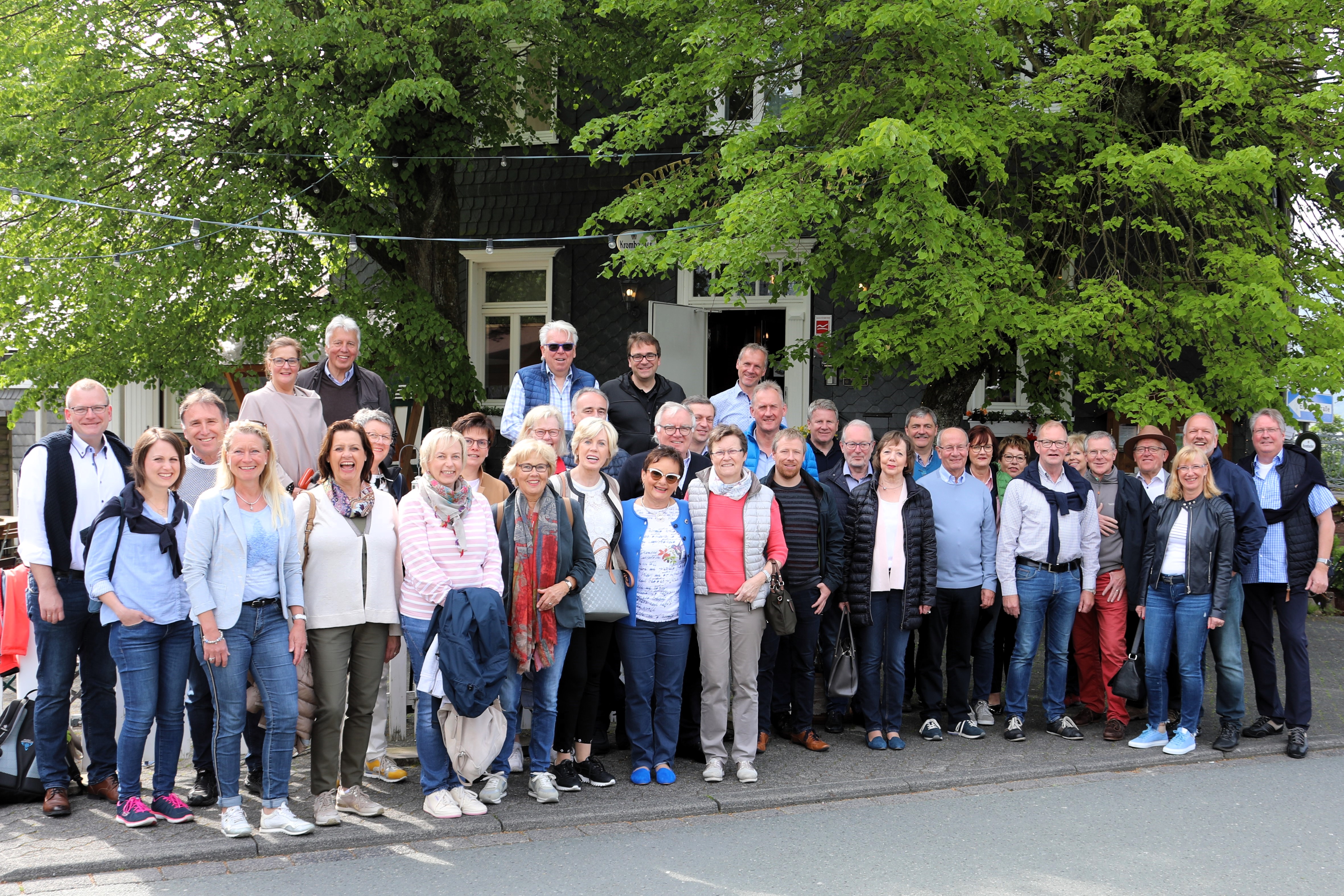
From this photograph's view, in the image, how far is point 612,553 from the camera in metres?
6.03

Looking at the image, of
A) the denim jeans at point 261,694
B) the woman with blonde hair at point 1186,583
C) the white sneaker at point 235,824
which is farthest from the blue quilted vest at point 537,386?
the woman with blonde hair at point 1186,583

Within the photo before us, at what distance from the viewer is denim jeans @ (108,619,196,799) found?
5.20 meters

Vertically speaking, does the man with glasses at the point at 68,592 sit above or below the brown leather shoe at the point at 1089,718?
above

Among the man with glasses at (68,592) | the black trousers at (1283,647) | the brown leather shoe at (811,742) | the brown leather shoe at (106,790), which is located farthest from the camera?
the black trousers at (1283,647)

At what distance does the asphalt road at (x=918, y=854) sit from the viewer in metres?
4.70

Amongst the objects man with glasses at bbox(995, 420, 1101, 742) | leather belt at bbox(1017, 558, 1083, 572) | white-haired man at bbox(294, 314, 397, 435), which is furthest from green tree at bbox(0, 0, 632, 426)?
leather belt at bbox(1017, 558, 1083, 572)

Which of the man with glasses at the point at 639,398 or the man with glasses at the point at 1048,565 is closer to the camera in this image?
the man with glasses at the point at 1048,565

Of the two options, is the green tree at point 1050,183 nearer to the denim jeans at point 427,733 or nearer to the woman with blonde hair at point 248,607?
the denim jeans at point 427,733

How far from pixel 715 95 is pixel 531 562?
6.92 metres

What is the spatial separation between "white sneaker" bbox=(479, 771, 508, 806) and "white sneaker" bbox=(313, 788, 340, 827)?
2.40 feet

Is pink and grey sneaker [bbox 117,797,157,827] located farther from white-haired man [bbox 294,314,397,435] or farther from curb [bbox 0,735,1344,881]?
white-haired man [bbox 294,314,397,435]

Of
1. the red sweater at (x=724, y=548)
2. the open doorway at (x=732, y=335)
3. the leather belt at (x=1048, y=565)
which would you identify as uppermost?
the open doorway at (x=732, y=335)

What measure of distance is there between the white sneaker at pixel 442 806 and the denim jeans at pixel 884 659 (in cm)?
277

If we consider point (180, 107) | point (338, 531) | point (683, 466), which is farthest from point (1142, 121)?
point (180, 107)
